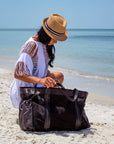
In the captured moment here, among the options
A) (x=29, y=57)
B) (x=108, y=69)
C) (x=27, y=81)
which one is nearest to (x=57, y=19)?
(x=29, y=57)

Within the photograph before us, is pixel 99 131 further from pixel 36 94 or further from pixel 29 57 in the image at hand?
pixel 29 57

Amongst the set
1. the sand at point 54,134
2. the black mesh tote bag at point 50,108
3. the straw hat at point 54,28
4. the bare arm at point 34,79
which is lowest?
the sand at point 54,134

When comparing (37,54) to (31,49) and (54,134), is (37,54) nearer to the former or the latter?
(31,49)

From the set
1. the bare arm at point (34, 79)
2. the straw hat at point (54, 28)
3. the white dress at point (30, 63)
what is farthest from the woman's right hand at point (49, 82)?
the straw hat at point (54, 28)

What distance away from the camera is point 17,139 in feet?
A: 7.21

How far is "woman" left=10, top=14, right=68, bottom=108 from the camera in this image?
230 centimetres

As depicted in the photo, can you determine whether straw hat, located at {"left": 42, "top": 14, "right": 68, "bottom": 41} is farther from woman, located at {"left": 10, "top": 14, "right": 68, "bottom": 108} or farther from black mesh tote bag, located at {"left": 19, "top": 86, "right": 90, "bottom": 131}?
black mesh tote bag, located at {"left": 19, "top": 86, "right": 90, "bottom": 131}

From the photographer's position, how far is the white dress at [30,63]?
2.31m

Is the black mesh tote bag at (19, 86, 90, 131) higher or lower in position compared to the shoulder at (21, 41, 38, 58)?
lower

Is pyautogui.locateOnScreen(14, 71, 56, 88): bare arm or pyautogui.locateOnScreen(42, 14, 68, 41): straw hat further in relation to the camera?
pyautogui.locateOnScreen(42, 14, 68, 41): straw hat

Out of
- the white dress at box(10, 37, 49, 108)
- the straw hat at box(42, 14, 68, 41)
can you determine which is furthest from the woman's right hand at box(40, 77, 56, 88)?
the straw hat at box(42, 14, 68, 41)

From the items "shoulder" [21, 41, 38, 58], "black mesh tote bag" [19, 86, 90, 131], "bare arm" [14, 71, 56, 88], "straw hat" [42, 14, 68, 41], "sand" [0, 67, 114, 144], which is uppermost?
"straw hat" [42, 14, 68, 41]

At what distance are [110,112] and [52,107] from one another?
63.5 inches

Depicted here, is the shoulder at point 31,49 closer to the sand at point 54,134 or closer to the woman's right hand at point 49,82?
the woman's right hand at point 49,82
